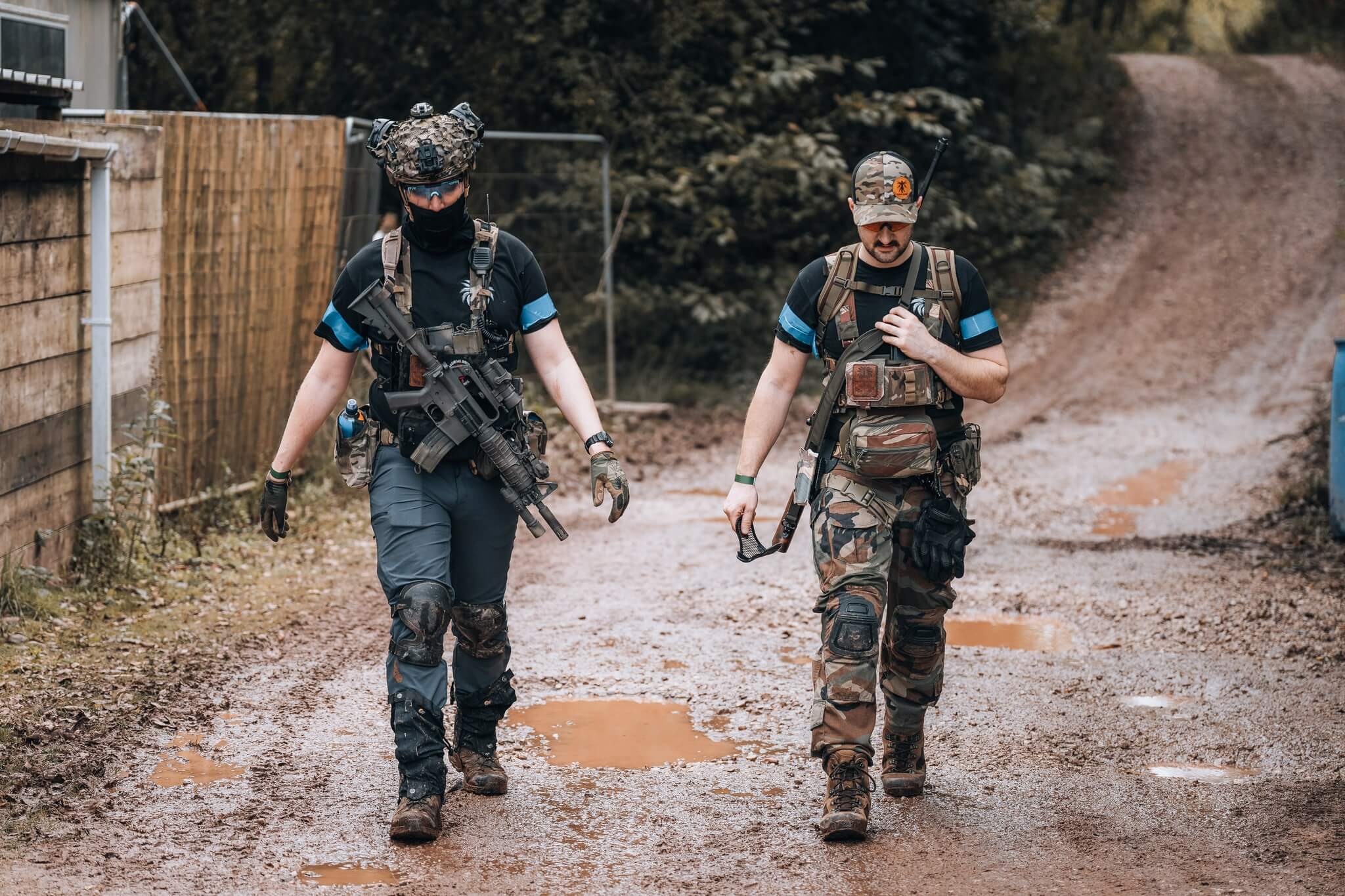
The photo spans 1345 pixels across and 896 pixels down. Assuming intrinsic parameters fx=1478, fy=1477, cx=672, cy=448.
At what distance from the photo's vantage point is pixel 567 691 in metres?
5.80

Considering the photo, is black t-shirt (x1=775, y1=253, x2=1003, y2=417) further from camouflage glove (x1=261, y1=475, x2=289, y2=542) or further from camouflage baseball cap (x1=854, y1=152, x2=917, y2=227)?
camouflage glove (x1=261, y1=475, x2=289, y2=542)

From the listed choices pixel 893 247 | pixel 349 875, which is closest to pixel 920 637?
pixel 893 247

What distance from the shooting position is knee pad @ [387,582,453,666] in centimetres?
424

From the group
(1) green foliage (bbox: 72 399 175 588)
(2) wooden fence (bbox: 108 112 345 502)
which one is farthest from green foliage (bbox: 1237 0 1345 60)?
(1) green foliage (bbox: 72 399 175 588)

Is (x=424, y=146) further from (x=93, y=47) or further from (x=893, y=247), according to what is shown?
(x=93, y=47)

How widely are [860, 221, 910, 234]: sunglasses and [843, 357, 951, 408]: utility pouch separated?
1.31ft

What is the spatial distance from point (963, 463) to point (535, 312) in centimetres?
139

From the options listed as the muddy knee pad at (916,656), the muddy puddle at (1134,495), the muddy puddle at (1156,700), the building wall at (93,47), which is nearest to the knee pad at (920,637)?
the muddy knee pad at (916,656)

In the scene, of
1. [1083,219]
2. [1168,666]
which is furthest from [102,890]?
[1083,219]

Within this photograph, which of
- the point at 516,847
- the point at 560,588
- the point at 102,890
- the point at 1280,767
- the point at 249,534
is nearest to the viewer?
the point at 102,890

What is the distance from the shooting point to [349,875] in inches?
155

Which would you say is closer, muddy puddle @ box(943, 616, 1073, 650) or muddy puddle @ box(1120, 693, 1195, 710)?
muddy puddle @ box(1120, 693, 1195, 710)

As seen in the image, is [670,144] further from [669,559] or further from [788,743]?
[788,743]

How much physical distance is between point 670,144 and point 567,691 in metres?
9.50
